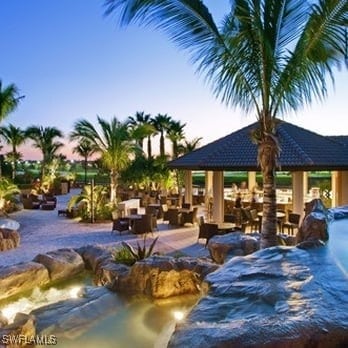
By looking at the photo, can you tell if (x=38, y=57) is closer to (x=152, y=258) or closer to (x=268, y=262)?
(x=152, y=258)

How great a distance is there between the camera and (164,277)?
7.47 m

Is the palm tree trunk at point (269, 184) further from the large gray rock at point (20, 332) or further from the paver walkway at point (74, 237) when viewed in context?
the paver walkway at point (74, 237)

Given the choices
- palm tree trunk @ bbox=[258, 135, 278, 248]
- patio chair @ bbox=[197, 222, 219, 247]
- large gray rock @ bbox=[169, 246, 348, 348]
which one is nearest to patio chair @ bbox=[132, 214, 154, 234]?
patio chair @ bbox=[197, 222, 219, 247]

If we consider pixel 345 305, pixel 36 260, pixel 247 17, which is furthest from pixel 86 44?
pixel 345 305

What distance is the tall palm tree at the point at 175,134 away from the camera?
95.3 feet

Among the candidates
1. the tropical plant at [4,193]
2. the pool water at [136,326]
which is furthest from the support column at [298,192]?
the tropical plant at [4,193]

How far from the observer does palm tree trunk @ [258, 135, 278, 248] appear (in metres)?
6.78

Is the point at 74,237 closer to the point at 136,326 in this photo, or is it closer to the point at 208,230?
the point at 208,230

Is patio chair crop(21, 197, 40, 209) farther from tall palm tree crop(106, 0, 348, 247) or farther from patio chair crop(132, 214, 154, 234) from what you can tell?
tall palm tree crop(106, 0, 348, 247)

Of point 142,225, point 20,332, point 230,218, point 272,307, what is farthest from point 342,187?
Answer: point 272,307

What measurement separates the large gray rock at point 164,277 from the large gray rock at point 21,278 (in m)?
2.01

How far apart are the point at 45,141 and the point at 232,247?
25.8 meters

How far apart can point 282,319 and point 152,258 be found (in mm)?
5441

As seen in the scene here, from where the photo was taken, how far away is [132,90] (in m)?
17.8
